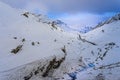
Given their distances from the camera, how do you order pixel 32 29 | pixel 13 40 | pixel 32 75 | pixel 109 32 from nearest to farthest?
pixel 32 75
pixel 13 40
pixel 32 29
pixel 109 32

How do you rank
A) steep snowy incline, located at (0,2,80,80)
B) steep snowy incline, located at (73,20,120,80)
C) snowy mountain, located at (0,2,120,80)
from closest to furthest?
steep snowy incline, located at (0,2,80,80), snowy mountain, located at (0,2,120,80), steep snowy incline, located at (73,20,120,80)

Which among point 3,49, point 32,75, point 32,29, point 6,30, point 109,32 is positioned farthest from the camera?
point 109,32

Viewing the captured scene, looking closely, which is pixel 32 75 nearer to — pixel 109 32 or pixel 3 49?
pixel 3 49

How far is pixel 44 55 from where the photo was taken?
2722 cm

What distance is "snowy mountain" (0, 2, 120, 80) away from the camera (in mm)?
24000

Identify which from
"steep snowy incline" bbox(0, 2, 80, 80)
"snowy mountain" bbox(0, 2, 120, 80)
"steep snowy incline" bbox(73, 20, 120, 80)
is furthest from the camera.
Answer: "steep snowy incline" bbox(73, 20, 120, 80)

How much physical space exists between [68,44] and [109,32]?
492 inches

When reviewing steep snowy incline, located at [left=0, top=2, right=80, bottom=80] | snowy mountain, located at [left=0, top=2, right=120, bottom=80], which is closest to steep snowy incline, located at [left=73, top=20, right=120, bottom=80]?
snowy mountain, located at [left=0, top=2, right=120, bottom=80]

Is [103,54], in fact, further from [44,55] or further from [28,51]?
[28,51]

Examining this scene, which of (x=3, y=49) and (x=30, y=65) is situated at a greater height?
(x=3, y=49)

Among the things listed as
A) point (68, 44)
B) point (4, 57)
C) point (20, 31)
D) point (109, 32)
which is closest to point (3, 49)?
point (4, 57)

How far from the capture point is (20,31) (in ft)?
105

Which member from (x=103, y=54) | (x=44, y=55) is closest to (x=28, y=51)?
(x=44, y=55)

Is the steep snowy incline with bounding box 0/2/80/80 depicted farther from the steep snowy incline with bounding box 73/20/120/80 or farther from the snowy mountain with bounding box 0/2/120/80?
the steep snowy incline with bounding box 73/20/120/80
